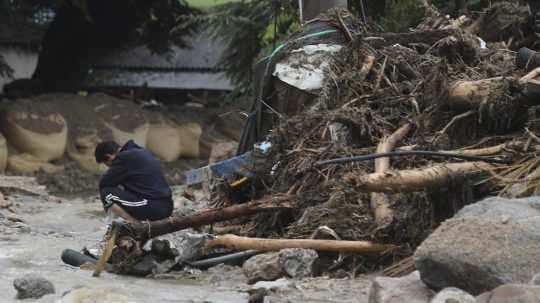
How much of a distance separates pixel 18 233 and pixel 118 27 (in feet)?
41.3

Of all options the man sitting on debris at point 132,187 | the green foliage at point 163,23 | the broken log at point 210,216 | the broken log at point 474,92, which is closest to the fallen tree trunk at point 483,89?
the broken log at point 474,92

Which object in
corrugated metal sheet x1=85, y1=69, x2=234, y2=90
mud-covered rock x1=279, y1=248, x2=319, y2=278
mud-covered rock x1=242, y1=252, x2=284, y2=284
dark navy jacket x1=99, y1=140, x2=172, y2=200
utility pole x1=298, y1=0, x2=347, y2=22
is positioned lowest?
corrugated metal sheet x1=85, y1=69, x2=234, y2=90

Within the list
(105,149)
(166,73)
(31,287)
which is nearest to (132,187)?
(105,149)

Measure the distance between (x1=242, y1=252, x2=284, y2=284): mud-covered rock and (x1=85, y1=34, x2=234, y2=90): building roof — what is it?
56.4ft

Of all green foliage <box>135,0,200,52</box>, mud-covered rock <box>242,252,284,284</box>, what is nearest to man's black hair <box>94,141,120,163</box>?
mud-covered rock <box>242,252,284,284</box>

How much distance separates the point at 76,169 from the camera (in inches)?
687

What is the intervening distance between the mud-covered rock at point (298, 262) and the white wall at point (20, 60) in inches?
697

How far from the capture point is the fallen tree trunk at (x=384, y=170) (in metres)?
7.25

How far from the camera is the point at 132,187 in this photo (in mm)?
8602

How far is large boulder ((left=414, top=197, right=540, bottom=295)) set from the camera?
500cm

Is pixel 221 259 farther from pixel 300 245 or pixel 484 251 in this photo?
pixel 484 251

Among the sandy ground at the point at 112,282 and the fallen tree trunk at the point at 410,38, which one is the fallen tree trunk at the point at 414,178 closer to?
the sandy ground at the point at 112,282

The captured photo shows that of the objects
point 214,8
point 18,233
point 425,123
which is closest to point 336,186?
point 425,123

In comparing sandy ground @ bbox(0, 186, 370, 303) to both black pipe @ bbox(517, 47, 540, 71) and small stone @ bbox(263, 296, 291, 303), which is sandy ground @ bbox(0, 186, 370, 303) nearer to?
small stone @ bbox(263, 296, 291, 303)
